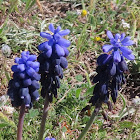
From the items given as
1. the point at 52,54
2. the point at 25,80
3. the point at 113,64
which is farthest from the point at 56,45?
the point at 113,64

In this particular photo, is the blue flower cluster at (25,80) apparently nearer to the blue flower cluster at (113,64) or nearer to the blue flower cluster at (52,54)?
the blue flower cluster at (52,54)

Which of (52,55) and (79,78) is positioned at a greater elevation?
(79,78)

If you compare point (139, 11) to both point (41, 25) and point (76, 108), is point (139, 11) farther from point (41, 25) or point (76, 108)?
point (76, 108)

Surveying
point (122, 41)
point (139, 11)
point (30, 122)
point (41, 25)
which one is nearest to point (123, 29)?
point (139, 11)

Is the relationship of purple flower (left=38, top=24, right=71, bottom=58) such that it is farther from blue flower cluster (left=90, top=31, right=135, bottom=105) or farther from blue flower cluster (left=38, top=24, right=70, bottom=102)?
blue flower cluster (left=90, top=31, right=135, bottom=105)

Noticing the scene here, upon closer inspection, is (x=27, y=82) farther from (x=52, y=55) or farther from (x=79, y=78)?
(x=79, y=78)
